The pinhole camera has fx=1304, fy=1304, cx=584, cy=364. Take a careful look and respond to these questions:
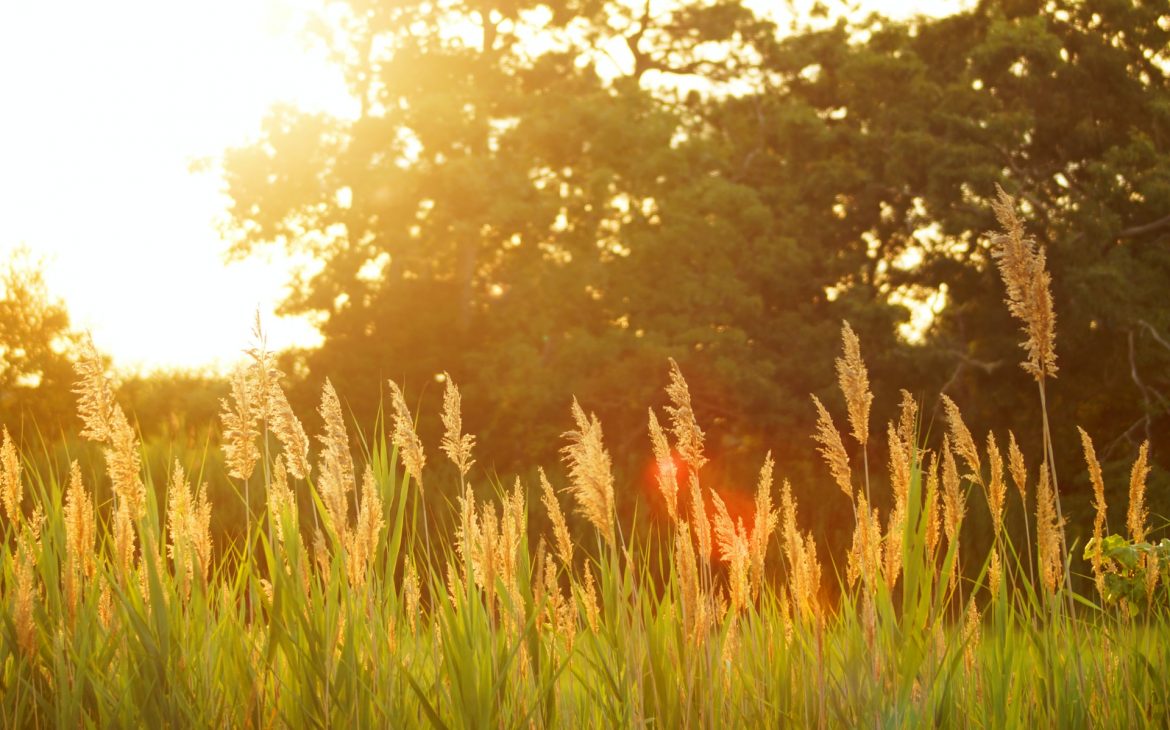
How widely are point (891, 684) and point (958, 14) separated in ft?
68.3

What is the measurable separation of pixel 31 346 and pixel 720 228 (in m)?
11.1

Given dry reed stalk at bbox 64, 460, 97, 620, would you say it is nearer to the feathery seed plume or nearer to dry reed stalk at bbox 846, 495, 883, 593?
the feathery seed plume

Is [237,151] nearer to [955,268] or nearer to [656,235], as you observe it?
[656,235]

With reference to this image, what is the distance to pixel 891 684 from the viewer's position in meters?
3.51

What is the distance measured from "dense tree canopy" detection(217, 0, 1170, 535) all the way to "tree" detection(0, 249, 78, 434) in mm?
3617

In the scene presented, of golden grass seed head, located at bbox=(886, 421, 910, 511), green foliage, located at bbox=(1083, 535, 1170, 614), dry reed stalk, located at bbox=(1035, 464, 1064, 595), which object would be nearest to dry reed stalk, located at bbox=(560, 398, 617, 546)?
golden grass seed head, located at bbox=(886, 421, 910, 511)

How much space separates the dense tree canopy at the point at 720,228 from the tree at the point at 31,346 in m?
3.62

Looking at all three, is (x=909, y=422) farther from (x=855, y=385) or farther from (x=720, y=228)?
(x=720, y=228)

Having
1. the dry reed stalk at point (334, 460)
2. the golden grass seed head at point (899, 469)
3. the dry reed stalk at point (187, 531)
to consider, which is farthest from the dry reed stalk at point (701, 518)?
the dry reed stalk at point (187, 531)

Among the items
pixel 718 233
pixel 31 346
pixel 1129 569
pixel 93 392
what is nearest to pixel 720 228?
pixel 718 233

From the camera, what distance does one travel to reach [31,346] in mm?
20797

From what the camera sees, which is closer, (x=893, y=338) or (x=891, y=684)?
(x=891, y=684)

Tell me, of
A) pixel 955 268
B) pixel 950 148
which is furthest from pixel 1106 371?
pixel 950 148

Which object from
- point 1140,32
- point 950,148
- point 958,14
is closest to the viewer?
point 950,148
